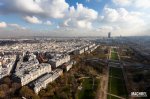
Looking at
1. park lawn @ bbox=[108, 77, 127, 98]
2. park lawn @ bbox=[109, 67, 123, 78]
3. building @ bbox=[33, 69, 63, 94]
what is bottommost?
park lawn @ bbox=[108, 77, 127, 98]

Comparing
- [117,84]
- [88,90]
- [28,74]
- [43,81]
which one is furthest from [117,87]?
[28,74]

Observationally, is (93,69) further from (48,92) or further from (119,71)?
(48,92)

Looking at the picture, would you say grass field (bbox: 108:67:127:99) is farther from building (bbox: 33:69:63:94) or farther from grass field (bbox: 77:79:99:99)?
building (bbox: 33:69:63:94)

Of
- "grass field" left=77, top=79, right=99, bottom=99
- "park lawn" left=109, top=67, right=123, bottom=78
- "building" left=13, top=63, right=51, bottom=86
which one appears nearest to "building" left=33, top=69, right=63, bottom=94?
"building" left=13, top=63, right=51, bottom=86

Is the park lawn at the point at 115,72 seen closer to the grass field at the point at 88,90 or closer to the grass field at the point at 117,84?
the grass field at the point at 117,84

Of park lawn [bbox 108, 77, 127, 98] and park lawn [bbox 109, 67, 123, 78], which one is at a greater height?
park lawn [bbox 109, 67, 123, 78]

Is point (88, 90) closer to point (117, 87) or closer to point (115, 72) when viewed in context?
point (117, 87)

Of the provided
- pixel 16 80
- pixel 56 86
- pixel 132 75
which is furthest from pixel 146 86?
pixel 16 80
